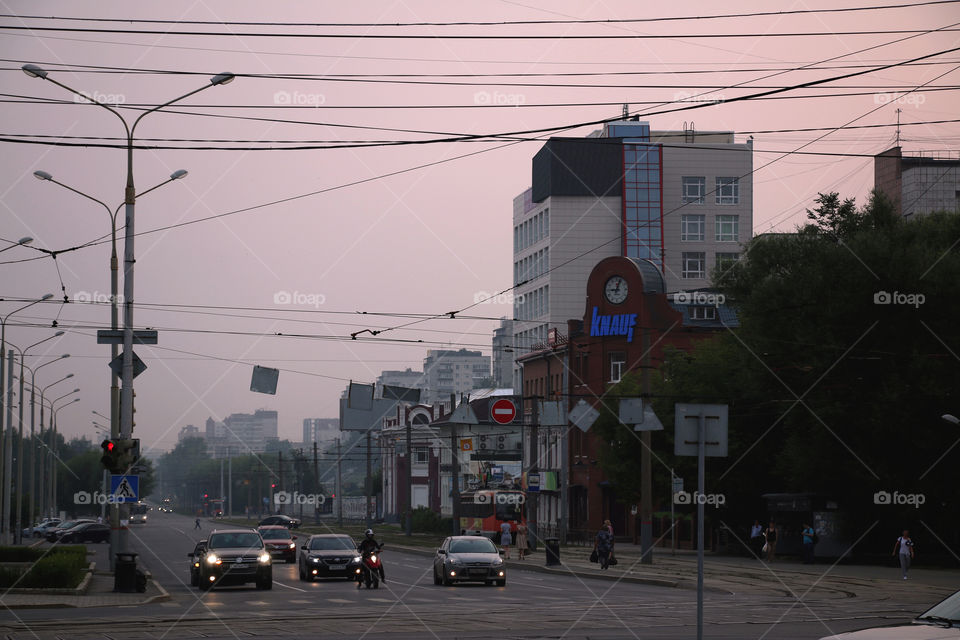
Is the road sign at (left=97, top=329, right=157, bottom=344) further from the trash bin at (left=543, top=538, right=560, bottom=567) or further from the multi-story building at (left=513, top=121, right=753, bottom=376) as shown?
the multi-story building at (left=513, top=121, right=753, bottom=376)

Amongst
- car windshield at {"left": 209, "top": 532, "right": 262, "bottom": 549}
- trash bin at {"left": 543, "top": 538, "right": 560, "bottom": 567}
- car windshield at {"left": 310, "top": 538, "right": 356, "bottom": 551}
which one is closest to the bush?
trash bin at {"left": 543, "top": 538, "right": 560, "bottom": 567}

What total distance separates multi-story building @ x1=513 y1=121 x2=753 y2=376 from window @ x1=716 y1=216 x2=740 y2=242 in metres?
0.09

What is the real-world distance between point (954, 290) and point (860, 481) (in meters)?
7.62

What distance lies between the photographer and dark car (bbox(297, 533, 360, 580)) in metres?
35.1

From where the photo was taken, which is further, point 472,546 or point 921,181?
point 921,181

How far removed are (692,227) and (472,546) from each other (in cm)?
7908

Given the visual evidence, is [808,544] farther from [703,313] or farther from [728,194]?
[728,194]

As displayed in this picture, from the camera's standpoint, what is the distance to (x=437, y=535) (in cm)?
8400

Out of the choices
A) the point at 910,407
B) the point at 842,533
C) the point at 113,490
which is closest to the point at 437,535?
the point at 842,533

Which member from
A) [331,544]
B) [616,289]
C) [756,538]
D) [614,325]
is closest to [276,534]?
[331,544]

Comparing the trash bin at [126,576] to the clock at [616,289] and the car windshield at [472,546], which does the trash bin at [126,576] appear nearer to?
the car windshield at [472,546]

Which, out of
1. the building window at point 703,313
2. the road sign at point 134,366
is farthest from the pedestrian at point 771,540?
the road sign at point 134,366

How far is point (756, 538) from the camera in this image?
5481 cm

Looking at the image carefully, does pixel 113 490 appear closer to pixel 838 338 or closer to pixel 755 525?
pixel 838 338
